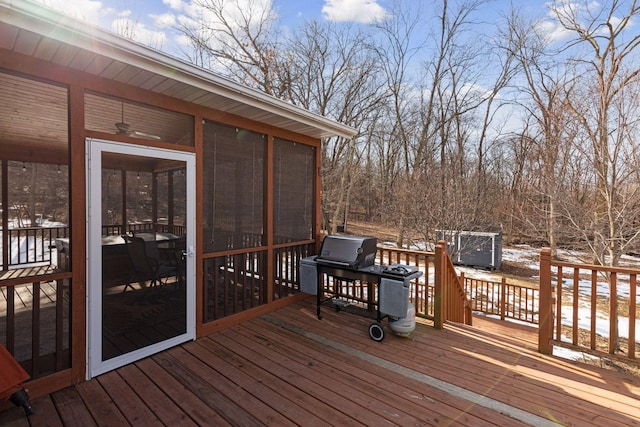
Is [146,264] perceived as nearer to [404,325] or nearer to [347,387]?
[347,387]

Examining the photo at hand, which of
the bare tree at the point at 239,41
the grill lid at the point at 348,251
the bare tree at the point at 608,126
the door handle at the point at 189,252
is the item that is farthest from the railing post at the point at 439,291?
the bare tree at the point at 239,41

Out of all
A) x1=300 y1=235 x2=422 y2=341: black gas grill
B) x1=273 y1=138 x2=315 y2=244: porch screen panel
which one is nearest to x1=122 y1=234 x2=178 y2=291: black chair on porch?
x1=273 y1=138 x2=315 y2=244: porch screen panel

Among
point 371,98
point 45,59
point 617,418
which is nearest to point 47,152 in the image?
point 45,59

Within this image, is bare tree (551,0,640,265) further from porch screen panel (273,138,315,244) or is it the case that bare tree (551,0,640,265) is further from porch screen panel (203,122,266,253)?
porch screen panel (203,122,266,253)

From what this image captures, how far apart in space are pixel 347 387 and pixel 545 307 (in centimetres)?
219

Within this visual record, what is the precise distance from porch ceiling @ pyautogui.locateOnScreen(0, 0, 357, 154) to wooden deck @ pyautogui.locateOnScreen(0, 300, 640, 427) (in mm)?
2203

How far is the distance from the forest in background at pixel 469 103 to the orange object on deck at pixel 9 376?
6.78 m

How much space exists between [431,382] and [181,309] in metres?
2.47

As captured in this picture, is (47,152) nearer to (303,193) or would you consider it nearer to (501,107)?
(303,193)

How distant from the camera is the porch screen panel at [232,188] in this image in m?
3.45

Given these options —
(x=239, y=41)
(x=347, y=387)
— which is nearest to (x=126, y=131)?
(x=347, y=387)

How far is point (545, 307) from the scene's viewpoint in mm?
3174

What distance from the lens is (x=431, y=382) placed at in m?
2.63

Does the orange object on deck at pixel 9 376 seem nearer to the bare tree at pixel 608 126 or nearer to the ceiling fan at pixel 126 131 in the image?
the ceiling fan at pixel 126 131
